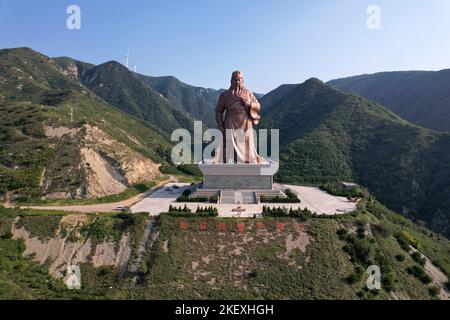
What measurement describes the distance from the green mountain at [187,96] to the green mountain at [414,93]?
180 feet

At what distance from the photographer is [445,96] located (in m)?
82.6

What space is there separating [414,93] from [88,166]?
94437 mm

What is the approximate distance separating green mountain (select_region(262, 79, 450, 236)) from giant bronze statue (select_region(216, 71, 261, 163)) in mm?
12598

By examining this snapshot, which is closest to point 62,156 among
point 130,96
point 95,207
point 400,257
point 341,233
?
point 95,207

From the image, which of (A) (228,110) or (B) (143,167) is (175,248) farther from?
(B) (143,167)

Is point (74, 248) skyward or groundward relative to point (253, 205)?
groundward

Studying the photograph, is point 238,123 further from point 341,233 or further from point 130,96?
point 130,96

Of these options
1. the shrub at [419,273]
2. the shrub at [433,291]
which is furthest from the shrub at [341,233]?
the shrub at [433,291]

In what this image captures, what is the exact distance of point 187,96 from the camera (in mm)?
149625

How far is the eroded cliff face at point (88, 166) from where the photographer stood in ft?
98.1

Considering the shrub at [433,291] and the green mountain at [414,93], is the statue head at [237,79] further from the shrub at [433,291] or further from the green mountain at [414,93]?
the green mountain at [414,93]

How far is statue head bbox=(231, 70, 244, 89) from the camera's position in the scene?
32438 millimetres

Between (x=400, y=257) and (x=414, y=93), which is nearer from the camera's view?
(x=400, y=257)
